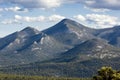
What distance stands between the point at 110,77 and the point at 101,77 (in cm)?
137

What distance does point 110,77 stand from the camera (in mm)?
53344

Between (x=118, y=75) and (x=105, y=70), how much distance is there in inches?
79.3

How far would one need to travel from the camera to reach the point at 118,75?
2050 inches

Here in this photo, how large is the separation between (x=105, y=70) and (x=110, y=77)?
4.01 feet

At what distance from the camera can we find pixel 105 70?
5312 centimetres

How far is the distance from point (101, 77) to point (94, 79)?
1.26 metres

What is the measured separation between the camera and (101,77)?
177 feet

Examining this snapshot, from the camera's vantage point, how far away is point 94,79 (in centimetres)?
5491

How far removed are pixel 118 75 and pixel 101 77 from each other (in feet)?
9.59

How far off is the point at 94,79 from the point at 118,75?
4.18m
